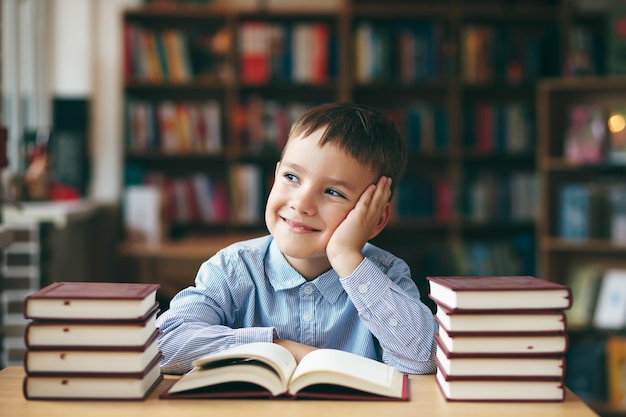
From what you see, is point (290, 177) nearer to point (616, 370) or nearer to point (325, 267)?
point (325, 267)

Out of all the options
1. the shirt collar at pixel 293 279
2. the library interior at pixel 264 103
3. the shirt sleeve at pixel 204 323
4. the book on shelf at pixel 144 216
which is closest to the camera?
the shirt sleeve at pixel 204 323

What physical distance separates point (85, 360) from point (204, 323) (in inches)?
11.5

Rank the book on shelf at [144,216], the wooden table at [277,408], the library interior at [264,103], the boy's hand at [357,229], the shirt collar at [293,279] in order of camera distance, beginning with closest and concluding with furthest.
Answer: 1. the wooden table at [277,408]
2. the boy's hand at [357,229]
3. the shirt collar at [293,279]
4. the book on shelf at [144,216]
5. the library interior at [264,103]

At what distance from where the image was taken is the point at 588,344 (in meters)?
3.36

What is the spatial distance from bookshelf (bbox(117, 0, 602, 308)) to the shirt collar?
287cm

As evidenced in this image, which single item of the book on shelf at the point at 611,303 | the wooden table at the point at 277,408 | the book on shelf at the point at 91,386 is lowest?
the book on shelf at the point at 611,303

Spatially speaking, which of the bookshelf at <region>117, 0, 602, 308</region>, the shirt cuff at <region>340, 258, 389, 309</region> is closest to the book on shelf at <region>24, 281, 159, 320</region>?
the shirt cuff at <region>340, 258, 389, 309</region>

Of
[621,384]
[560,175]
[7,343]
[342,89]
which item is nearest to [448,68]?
[342,89]

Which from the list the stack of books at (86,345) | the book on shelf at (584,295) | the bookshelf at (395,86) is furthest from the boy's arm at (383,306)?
the bookshelf at (395,86)

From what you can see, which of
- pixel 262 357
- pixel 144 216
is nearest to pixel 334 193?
pixel 262 357

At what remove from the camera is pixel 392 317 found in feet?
4.12

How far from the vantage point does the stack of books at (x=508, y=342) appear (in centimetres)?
102

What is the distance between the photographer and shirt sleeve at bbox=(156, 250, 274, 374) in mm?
1183

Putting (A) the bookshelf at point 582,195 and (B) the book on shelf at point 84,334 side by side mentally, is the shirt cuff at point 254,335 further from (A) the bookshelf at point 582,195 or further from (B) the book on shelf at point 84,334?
(A) the bookshelf at point 582,195
